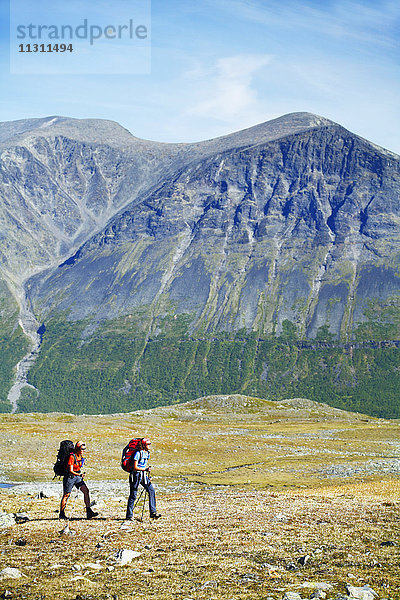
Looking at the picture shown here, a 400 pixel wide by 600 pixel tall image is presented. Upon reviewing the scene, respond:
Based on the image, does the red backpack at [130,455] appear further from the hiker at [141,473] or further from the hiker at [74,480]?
the hiker at [74,480]

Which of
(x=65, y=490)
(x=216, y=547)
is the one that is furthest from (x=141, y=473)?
(x=216, y=547)

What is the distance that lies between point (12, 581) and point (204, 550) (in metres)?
6.85

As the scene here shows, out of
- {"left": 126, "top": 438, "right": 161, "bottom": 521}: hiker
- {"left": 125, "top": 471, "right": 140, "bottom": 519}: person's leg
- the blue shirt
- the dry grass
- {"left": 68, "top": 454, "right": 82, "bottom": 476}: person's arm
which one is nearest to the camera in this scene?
the dry grass

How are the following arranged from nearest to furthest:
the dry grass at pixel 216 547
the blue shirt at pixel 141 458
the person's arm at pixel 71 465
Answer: the dry grass at pixel 216 547, the blue shirt at pixel 141 458, the person's arm at pixel 71 465

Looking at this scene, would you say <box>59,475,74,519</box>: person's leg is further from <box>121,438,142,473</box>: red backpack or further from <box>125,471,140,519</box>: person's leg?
<box>125,471,140,519</box>: person's leg

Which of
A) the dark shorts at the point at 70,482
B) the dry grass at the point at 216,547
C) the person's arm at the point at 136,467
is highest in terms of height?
the person's arm at the point at 136,467

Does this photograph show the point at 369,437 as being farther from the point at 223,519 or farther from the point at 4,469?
the point at 223,519

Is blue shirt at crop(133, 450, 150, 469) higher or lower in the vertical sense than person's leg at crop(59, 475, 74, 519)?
higher

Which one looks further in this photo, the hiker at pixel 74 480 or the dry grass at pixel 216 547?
the hiker at pixel 74 480

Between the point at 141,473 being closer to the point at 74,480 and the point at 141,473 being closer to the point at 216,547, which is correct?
the point at 74,480

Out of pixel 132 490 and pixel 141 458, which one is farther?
pixel 141 458

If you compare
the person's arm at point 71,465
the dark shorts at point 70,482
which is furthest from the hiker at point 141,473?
the person's arm at point 71,465

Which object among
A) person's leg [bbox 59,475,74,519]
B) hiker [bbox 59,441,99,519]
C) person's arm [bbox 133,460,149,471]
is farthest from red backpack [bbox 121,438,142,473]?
person's leg [bbox 59,475,74,519]

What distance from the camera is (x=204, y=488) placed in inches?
2267
